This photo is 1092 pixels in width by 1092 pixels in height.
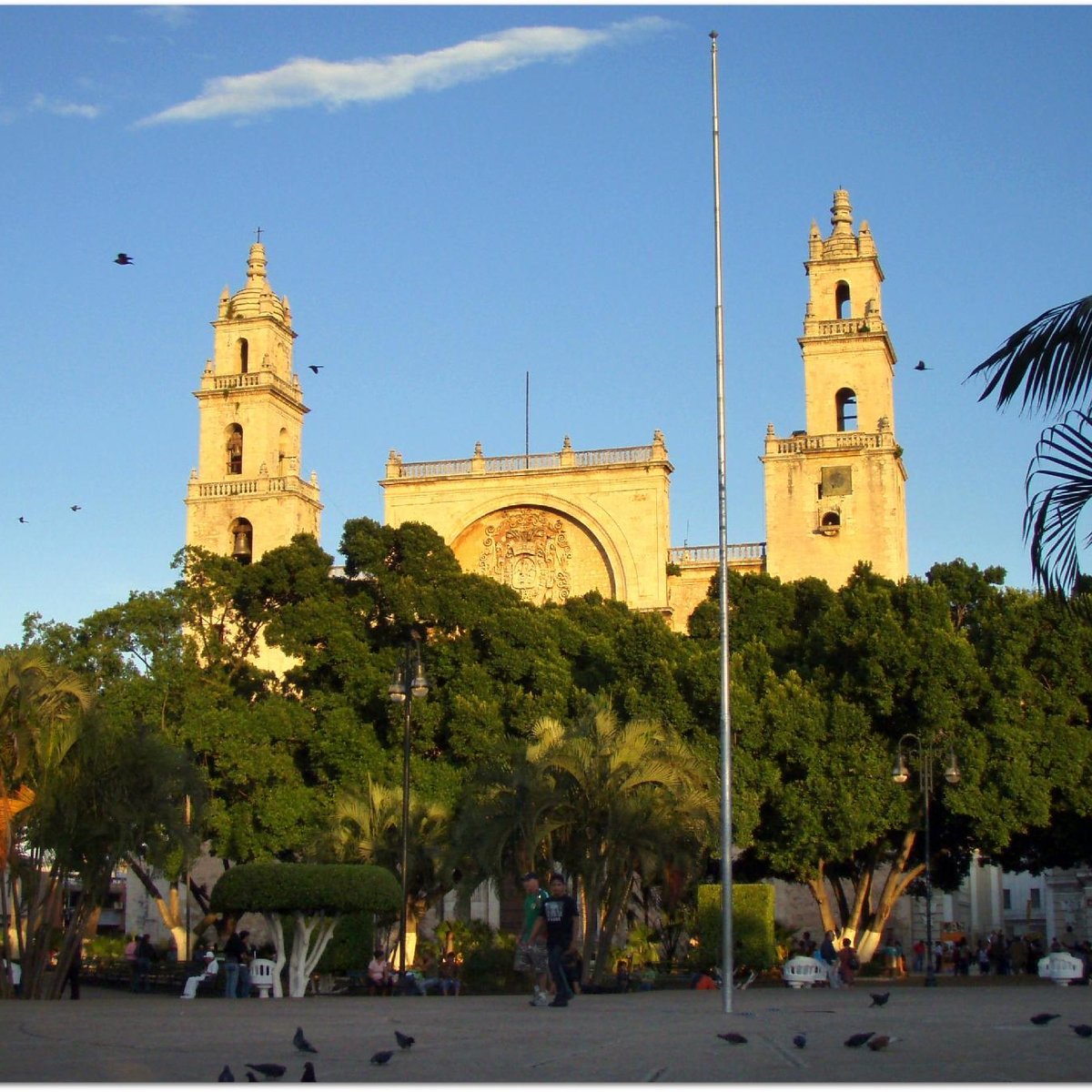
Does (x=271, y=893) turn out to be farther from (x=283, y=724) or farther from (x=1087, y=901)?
(x=1087, y=901)

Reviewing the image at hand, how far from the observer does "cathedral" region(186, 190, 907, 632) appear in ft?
153

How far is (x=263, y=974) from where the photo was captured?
2289 centimetres

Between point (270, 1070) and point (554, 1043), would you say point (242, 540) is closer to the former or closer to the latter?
point (554, 1043)

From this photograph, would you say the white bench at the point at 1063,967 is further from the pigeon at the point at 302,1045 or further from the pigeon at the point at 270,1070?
the pigeon at the point at 270,1070

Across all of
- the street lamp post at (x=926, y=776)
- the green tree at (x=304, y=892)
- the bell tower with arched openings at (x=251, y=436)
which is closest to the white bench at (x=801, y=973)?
the street lamp post at (x=926, y=776)

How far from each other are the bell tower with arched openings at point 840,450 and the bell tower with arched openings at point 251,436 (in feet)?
45.7

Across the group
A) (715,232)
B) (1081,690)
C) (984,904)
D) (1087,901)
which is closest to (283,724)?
(1081,690)

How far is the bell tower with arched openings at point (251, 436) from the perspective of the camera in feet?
165

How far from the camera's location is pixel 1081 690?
31.0 metres

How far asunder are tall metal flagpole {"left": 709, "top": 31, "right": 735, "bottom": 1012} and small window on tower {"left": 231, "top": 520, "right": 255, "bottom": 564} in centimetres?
3461

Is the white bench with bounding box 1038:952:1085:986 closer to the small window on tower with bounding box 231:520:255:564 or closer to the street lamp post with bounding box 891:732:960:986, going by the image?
the street lamp post with bounding box 891:732:960:986

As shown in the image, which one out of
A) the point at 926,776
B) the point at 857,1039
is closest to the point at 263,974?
the point at 926,776

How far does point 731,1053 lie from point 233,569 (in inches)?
1132

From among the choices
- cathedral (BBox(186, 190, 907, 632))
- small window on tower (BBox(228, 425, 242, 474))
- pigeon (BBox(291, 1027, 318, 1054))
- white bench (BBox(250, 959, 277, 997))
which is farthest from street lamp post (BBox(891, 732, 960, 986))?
small window on tower (BBox(228, 425, 242, 474))
